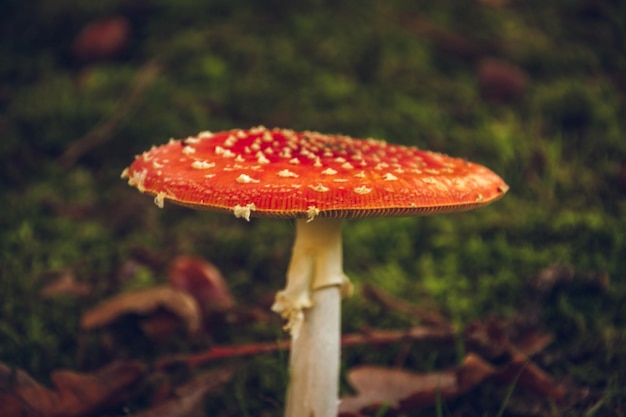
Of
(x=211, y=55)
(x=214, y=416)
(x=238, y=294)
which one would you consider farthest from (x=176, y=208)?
(x=214, y=416)

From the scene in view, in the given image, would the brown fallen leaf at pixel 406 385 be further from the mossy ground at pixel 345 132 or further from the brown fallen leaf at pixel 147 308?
the brown fallen leaf at pixel 147 308

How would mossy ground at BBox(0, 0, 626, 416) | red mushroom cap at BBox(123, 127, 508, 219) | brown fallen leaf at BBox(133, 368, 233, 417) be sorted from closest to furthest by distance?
red mushroom cap at BBox(123, 127, 508, 219) → brown fallen leaf at BBox(133, 368, 233, 417) → mossy ground at BBox(0, 0, 626, 416)

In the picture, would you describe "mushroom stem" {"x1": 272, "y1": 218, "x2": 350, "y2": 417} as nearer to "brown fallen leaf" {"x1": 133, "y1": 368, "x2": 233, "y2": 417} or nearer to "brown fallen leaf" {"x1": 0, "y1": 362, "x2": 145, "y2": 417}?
"brown fallen leaf" {"x1": 133, "y1": 368, "x2": 233, "y2": 417}

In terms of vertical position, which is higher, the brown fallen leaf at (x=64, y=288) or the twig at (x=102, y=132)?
the twig at (x=102, y=132)

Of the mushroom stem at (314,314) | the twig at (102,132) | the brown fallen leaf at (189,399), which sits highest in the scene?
the twig at (102,132)

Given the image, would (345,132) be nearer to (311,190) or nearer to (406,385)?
(406,385)

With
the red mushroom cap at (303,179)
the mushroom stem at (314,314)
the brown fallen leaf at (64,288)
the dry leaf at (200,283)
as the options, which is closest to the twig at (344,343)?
the mushroom stem at (314,314)

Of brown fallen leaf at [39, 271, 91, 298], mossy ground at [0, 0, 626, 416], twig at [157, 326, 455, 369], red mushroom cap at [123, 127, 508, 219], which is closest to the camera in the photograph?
red mushroom cap at [123, 127, 508, 219]

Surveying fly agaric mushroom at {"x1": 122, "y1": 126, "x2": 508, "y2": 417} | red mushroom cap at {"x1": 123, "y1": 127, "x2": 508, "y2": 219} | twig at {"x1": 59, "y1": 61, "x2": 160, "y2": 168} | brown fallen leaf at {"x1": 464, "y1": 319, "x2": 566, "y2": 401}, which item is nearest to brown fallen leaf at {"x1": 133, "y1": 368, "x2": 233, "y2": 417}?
fly agaric mushroom at {"x1": 122, "y1": 126, "x2": 508, "y2": 417}
